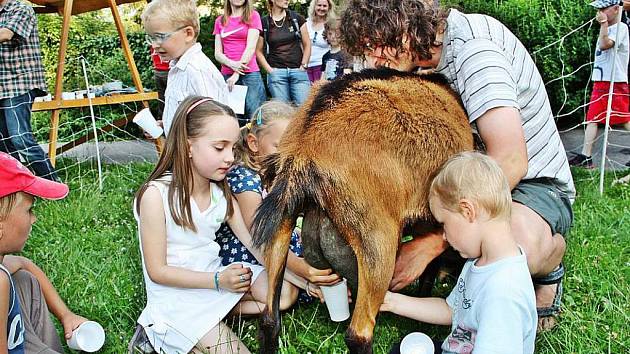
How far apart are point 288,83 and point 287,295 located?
512 cm

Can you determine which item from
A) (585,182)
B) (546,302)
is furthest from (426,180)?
(585,182)

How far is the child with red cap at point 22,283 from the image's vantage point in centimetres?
245

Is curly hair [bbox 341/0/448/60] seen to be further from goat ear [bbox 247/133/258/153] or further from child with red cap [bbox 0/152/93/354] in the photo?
child with red cap [bbox 0/152/93/354]

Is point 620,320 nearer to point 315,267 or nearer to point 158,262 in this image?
point 315,267

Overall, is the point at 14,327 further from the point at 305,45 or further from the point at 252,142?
the point at 305,45

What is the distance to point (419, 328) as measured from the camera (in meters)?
3.16

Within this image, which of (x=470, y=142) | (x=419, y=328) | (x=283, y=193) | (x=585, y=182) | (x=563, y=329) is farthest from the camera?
(x=585, y=182)

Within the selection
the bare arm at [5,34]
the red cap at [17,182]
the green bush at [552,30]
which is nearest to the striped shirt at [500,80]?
the red cap at [17,182]

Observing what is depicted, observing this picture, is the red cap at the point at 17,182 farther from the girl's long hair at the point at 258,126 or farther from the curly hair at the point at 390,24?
the curly hair at the point at 390,24

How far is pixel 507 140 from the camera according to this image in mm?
2543

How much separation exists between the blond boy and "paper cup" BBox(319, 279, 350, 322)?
223 centimetres

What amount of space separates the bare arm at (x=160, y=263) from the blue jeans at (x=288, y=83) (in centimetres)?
504

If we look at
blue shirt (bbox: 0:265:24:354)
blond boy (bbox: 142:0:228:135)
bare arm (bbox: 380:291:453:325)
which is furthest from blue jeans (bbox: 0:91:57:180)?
bare arm (bbox: 380:291:453:325)

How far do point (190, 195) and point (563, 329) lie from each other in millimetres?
1827
